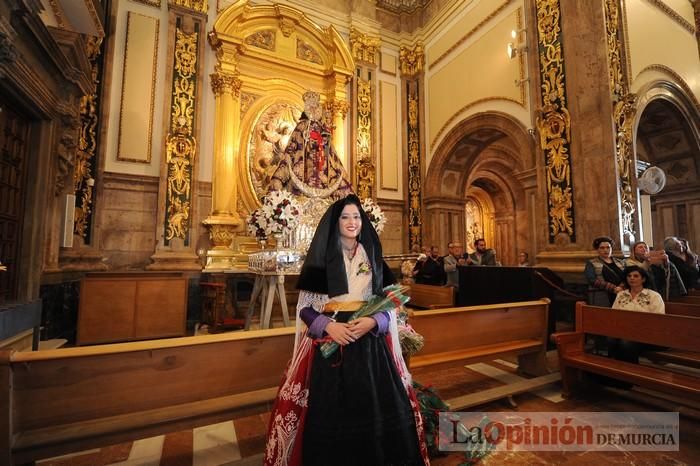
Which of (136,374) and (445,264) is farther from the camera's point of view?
(445,264)

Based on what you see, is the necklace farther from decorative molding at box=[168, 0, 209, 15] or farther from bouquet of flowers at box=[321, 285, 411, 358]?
decorative molding at box=[168, 0, 209, 15]

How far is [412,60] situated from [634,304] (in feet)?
25.2

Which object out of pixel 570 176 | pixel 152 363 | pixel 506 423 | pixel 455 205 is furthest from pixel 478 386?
pixel 455 205

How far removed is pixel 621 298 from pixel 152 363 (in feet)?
Result: 12.8

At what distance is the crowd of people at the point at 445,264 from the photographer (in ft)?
20.9

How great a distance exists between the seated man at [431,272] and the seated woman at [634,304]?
3491 millimetres

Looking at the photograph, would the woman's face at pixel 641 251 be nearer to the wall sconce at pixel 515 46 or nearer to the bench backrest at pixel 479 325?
the bench backrest at pixel 479 325

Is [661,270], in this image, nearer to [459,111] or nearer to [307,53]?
[459,111]

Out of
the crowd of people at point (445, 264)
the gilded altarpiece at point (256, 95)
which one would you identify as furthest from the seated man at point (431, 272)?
the gilded altarpiece at point (256, 95)

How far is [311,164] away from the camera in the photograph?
5.37 metres

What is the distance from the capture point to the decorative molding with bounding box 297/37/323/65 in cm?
750

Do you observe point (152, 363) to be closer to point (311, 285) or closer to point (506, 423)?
point (311, 285)

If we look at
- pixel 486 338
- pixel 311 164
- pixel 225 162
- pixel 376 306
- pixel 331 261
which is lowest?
pixel 486 338

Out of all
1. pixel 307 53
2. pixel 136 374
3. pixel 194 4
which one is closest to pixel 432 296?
pixel 136 374
